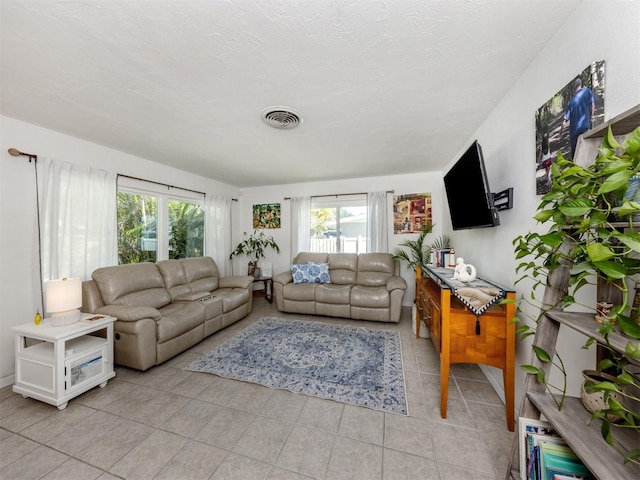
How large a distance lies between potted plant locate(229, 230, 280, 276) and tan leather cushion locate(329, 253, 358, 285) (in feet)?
4.48

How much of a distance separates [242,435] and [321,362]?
0.98 meters

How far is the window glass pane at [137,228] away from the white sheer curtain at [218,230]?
860 millimetres

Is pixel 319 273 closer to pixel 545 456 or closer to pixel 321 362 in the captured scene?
pixel 321 362

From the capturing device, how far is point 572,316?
88 centimetres

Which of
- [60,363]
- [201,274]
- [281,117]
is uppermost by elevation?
[281,117]

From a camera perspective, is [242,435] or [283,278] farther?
[283,278]

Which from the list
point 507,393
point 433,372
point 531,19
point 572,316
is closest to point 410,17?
point 531,19

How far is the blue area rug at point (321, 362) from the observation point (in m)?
1.89

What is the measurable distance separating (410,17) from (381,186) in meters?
3.22

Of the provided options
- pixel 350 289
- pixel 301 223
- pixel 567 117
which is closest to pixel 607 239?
pixel 567 117

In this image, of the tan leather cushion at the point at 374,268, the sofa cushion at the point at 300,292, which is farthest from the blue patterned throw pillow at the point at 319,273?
the tan leather cushion at the point at 374,268

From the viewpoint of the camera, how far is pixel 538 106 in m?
1.42

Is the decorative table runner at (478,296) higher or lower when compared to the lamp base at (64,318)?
higher

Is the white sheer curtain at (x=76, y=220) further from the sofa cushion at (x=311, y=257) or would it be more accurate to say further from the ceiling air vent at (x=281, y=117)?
the sofa cushion at (x=311, y=257)
